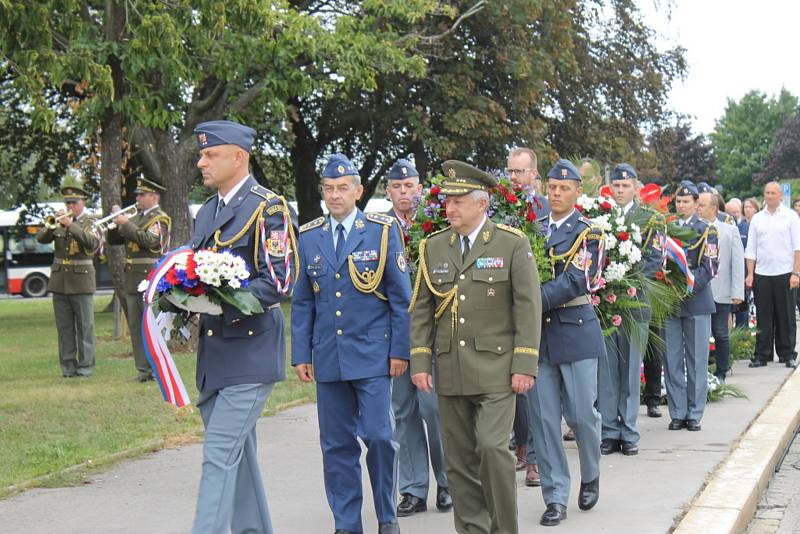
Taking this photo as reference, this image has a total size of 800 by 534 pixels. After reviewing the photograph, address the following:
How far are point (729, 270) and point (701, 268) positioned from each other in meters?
3.34

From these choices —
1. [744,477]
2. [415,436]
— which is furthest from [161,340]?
[744,477]

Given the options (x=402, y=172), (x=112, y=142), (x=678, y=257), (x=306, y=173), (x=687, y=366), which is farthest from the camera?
Answer: (x=306, y=173)

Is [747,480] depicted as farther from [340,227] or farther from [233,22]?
[233,22]

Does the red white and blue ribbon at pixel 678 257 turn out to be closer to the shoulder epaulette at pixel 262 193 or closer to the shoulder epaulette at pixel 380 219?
the shoulder epaulette at pixel 380 219

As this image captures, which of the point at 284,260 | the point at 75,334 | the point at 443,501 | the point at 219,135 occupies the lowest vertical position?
the point at 443,501

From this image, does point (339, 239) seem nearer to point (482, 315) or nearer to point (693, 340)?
point (482, 315)

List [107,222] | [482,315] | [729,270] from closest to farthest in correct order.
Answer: [482,315]
[729,270]
[107,222]

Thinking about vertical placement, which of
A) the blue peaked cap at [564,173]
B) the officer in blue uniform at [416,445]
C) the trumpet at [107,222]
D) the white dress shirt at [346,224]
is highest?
the blue peaked cap at [564,173]

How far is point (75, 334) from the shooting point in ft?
45.3

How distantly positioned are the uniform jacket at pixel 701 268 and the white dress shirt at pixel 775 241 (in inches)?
209

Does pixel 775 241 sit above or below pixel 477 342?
above

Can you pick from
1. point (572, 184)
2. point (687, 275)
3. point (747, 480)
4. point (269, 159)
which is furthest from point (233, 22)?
point (269, 159)

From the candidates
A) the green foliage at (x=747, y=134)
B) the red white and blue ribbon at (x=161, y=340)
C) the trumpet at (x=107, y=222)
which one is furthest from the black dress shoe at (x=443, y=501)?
the green foliage at (x=747, y=134)

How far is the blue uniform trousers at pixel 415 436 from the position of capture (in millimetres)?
6812
